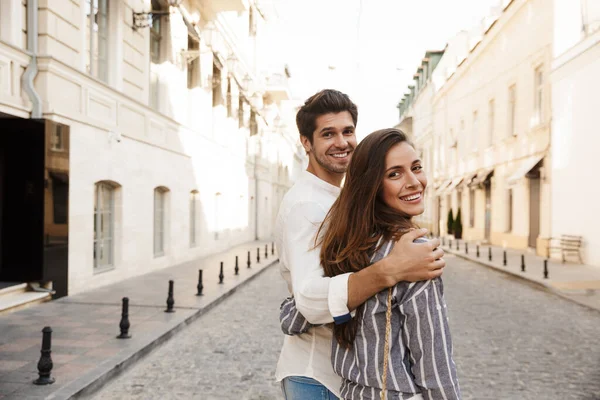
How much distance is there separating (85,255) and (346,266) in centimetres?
963

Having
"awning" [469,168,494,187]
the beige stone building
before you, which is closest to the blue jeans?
the beige stone building

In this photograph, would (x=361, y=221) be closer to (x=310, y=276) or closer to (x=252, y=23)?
(x=310, y=276)

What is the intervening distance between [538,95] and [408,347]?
864 inches

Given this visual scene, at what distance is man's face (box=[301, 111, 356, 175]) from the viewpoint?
2.27m

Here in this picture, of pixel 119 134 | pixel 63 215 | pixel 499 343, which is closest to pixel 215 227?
pixel 119 134

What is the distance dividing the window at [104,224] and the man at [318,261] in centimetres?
996

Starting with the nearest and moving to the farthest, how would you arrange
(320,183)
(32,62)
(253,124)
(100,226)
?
1. (320,183)
2. (32,62)
3. (100,226)
4. (253,124)

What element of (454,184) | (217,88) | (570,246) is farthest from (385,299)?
(454,184)

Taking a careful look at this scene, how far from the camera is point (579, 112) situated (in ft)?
55.7

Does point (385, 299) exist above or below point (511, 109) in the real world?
below

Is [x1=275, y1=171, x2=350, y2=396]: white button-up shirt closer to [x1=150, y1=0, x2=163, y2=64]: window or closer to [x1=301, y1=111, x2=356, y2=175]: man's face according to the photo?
[x1=301, y1=111, x2=356, y2=175]: man's face

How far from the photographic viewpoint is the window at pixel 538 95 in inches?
825

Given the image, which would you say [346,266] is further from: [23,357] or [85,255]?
[85,255]

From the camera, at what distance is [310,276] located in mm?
1807
